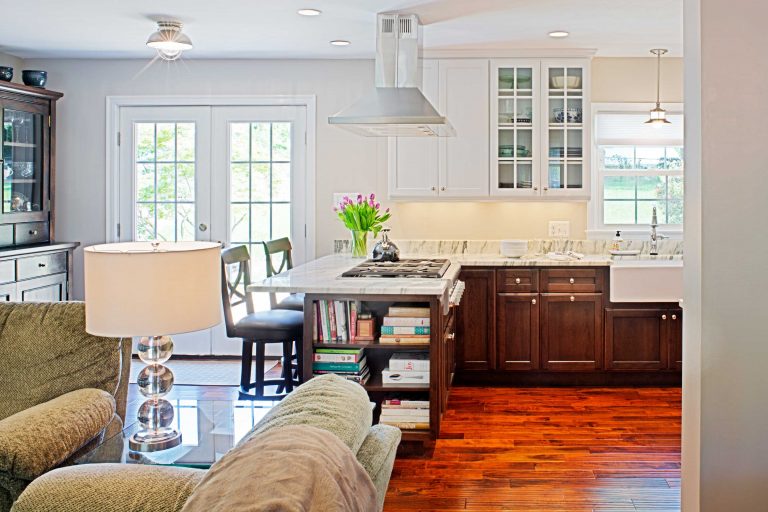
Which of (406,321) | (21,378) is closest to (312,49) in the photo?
(406,321)

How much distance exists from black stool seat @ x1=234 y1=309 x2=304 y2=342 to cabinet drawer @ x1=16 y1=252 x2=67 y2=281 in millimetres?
1850

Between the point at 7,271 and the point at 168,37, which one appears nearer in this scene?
the point at 168,37

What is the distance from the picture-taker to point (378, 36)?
16.0 feet

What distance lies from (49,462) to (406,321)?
6.34ft

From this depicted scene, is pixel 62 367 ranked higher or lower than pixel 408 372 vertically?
higher

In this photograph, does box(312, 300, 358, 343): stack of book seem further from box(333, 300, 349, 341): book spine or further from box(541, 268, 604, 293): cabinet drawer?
box(541, 268, 604, 293): cabinet drawer

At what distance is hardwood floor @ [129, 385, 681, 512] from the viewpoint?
3.52 metres

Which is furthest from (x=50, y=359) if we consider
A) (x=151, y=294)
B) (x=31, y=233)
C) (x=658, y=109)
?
(x=658, y=109)

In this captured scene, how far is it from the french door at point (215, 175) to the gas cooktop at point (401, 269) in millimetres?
1264

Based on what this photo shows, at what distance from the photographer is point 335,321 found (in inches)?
159

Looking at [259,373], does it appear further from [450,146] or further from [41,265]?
[450,146]

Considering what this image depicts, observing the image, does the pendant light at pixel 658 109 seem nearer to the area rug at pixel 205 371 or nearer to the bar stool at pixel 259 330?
the bar stool at pixel 259 330

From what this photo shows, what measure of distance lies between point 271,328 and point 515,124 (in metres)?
2.48

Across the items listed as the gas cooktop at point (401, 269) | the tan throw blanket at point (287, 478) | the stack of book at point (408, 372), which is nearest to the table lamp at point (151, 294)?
the tan throw blanket at point (287, 478)
